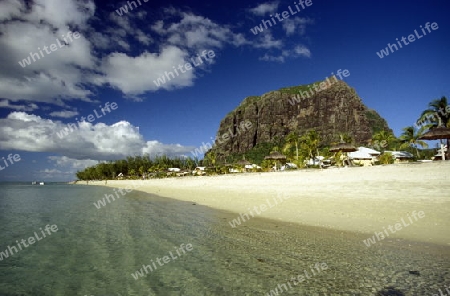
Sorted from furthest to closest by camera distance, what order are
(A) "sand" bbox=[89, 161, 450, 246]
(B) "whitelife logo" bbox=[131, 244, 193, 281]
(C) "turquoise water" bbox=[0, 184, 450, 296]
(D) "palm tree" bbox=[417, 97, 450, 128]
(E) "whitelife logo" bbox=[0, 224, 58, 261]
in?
(D) "palm tree" bbox=[417, 97, 450, 128], (A) "sand" bbox=[89, 161, 450, 246], (E) "whitelife logo" bbox=[0, 224, 58, 261], (B) "whitelife logo" bbox=[131, 244, 193, 281], (C) "turquoise water" bbox=[0, 184, 450, 296]

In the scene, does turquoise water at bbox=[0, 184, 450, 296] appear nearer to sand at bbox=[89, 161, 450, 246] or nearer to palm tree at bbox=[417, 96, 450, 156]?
sand at bbox=[89, 161, 450, 246]

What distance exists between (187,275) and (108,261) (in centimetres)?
285

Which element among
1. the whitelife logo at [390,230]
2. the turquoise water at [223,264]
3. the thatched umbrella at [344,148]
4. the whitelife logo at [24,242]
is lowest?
the whitelife logo at [390,230]

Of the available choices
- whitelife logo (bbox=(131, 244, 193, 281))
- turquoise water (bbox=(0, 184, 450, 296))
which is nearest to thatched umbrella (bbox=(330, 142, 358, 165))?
turquoise water (bbox=(0, 184, 450, 296))

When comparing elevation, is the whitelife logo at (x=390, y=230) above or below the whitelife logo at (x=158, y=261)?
below

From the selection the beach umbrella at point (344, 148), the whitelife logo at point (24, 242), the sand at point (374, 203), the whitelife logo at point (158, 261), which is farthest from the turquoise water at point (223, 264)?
the beach umbrella at point (344, 148)

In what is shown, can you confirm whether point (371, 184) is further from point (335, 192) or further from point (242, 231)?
point (242, 231)

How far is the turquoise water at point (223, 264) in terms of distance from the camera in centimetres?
569

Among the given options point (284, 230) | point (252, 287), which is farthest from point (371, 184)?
point (252, 287)

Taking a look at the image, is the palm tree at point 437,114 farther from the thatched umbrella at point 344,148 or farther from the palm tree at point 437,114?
the thatched umbrella at point 344,148

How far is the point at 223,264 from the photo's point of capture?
7.20m

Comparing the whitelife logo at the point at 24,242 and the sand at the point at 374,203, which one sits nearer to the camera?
the whitelife logo at the point at 24,242

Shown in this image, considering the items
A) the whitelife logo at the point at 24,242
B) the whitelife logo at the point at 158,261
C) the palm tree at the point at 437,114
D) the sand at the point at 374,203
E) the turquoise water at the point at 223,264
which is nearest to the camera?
the turquoise water at the point at 223,264

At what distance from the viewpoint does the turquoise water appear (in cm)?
569
